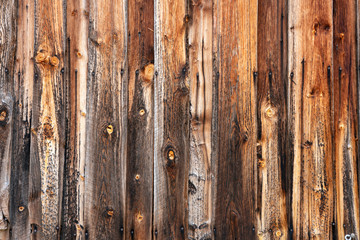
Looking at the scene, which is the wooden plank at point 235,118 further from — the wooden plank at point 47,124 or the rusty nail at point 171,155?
the wooden plank at point 47,124

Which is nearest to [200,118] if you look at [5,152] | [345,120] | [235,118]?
[235,118]

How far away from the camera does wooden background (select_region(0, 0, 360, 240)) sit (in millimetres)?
1796

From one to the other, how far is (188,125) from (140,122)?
0.28 metres

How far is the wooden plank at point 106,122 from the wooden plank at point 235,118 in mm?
548

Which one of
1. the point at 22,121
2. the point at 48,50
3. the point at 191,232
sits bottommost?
the point at 191,232

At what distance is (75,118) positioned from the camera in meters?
1.85

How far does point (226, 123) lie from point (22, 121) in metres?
1.20

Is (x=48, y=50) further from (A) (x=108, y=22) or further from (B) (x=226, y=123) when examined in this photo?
(B) (x=226, y=123)

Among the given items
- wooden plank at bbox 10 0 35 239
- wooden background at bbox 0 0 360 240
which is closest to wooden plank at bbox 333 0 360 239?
wooden background at bbox 0 0 360 240

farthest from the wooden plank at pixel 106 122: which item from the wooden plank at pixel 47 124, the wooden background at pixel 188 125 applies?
the wooden plank at pixel 47 124

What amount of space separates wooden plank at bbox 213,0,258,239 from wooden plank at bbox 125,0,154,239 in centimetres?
39

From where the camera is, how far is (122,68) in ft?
6.03

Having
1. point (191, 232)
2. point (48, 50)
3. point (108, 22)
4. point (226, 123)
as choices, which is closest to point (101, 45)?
point (108, 22)

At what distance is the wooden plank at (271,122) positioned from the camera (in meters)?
1.79
